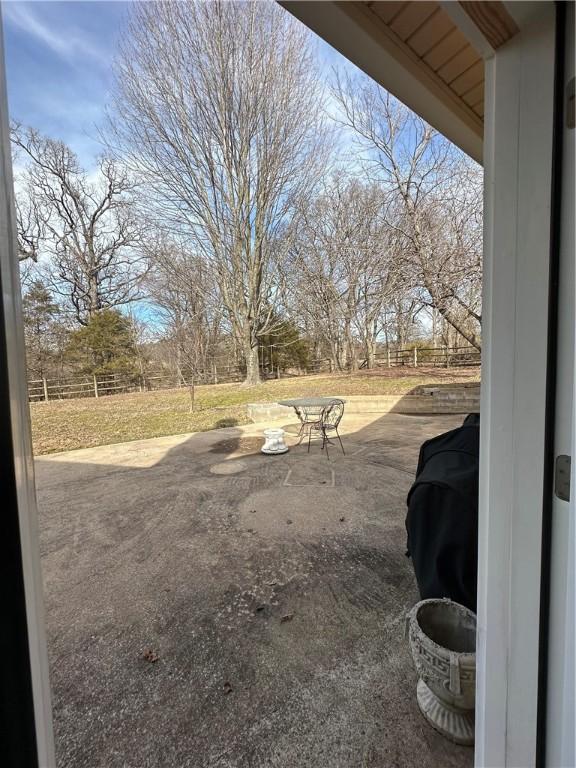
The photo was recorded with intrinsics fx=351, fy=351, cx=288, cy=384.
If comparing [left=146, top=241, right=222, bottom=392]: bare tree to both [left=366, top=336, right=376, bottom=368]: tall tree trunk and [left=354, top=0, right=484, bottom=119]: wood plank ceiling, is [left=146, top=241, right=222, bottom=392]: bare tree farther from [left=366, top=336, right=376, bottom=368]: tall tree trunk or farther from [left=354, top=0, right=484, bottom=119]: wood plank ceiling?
[left=354, top=0, right=484, bottom=119]: wood plank ceiling

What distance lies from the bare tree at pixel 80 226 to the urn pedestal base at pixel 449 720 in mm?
11181

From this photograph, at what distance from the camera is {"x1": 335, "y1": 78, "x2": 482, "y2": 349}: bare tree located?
22.1 feet

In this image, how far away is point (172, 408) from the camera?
7500 mm

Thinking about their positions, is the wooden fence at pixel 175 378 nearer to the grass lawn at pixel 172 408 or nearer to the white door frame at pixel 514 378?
the grass lawn at pixel 172 408

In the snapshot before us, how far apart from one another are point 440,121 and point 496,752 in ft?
7.72

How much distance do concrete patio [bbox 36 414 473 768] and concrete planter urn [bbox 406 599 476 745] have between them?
0.19 feet

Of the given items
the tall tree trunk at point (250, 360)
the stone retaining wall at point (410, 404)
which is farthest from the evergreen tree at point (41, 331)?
the stone retaining wall at point (410, 404)

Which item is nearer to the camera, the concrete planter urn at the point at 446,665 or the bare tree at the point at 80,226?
the concrete planter urn at the point at 446,665

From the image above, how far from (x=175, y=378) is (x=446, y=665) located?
9.26 m

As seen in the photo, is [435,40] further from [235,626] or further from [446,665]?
[235,626]

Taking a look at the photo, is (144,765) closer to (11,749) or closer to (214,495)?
(11,749)

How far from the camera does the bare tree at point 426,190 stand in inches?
265

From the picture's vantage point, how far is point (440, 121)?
174 cm

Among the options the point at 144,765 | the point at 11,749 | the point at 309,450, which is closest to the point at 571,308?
the point at 11,749
